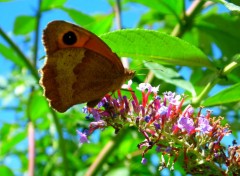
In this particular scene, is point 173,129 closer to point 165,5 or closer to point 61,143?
point 165,5

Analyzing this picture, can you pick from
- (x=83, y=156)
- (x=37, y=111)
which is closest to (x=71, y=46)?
(x=37, y=111)

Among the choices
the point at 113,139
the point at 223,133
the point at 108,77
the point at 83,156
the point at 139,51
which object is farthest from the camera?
the point at 83,156

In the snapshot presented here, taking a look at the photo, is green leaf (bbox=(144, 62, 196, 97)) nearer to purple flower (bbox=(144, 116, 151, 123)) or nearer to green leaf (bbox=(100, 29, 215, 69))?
green leaf (bbox=(100, 29, 215, 69))

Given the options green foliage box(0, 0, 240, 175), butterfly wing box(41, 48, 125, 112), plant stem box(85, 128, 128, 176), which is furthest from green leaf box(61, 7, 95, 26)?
butterfly wing box(41, 48, 125, 112)

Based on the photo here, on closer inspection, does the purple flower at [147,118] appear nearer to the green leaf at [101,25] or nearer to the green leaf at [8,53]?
the green leaf at [101,25]

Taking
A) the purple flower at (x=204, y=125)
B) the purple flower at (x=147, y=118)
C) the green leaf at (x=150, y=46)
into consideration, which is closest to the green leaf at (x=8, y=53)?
the green leaf at (x=150, y=46)

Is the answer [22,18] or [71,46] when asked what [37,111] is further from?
[71,46]
